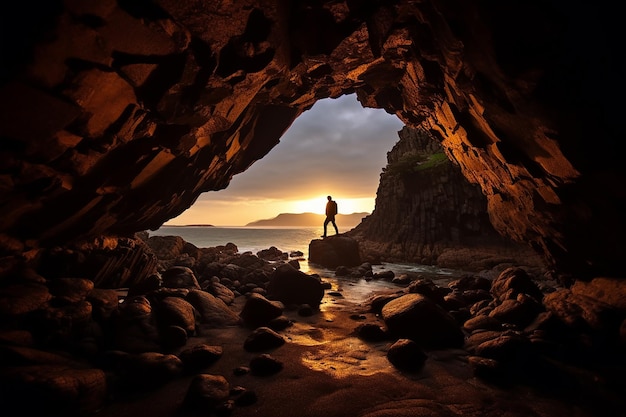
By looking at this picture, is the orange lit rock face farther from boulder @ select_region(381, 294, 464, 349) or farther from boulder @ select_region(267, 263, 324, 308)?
boulder @ select_region(267, 263, 324, 308)

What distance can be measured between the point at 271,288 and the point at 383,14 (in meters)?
7.58

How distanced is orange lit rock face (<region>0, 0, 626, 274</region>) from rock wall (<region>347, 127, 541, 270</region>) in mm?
10687

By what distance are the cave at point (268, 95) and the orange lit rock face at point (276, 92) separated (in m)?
0.02

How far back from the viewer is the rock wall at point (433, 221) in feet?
58.2

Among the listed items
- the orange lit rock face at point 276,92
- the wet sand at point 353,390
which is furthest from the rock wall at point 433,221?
the wet sand at point 353,390

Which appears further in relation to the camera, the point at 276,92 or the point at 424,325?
the point at 276,92

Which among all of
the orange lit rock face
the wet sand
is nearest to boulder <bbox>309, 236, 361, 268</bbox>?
the orange lit rock face

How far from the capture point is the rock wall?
58.2ft

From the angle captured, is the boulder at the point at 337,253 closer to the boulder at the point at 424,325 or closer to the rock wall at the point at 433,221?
the rock wall at the point at 433,221

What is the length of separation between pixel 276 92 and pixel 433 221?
58.1ft

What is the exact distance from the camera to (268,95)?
7.74 meters

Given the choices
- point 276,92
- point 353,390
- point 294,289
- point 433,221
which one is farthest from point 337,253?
point 353,390

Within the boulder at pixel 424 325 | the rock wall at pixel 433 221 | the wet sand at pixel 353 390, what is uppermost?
the rock wall at pixel 433 221

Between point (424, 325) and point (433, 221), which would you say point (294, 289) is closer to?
point (424, 325)
